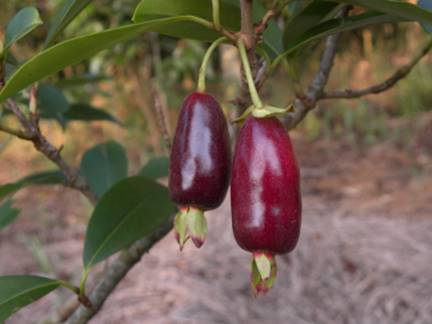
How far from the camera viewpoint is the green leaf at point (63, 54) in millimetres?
614

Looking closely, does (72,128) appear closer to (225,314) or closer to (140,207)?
(225,314)

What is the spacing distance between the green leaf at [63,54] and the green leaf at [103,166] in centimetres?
73

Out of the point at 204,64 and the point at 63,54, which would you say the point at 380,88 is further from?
the point at 63,54

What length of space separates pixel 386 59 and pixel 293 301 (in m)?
3.33

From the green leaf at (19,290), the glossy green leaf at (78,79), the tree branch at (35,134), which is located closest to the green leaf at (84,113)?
the glossy green leaf at (78,79)

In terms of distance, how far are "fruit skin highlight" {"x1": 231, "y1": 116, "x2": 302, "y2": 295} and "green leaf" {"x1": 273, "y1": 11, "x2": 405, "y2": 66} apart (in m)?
0.23

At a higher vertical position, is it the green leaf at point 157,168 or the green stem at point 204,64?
the green stem at point 204,64

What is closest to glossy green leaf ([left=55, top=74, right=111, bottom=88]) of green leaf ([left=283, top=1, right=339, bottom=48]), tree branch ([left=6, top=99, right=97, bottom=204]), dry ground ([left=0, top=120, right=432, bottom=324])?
tree branch ([left=6, top=99, right=97, bottom=204])

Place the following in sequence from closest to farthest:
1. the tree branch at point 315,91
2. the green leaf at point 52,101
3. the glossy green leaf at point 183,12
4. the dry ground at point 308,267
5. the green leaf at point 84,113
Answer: the glossy green leaf at point 183,12 < the tree branch at point 315,91 < the green leaf at point 52,101 < the green leaf at point 84,113 < the dry ground at point 308,267

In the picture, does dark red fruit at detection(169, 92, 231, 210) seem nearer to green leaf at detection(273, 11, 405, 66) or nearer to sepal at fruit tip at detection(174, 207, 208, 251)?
sepal at fruit tip at detection(174, 207, 208, 251)

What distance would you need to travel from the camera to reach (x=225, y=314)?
2.18 metres

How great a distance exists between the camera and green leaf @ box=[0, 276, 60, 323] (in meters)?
0.93

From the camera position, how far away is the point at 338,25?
839 millimetres

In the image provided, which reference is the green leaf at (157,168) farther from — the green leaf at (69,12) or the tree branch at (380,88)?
the green leaf at (69,12)
